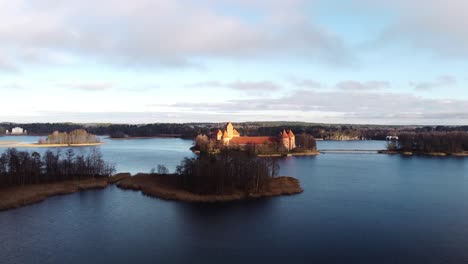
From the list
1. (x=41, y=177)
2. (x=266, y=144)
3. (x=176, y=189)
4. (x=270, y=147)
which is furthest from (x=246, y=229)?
(x=266, y=144)

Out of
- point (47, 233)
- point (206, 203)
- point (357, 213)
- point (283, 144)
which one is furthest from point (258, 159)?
point (283, 144)

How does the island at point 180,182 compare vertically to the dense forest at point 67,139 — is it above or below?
below

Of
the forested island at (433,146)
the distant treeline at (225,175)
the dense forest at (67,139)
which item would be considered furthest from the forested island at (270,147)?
the dense forest at (67,139)

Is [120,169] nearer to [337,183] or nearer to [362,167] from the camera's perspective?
[337,183]

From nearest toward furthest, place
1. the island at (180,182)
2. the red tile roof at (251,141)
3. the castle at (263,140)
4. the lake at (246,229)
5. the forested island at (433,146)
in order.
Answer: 1. the lake at (246,229)
2. the island at (180,182)
3. the red tile roof at (251,141)
4. the castle at (263,140)
5. the forested island at (433,146)

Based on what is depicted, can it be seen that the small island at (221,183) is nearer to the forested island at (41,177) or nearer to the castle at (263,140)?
the forested island at (41,177)

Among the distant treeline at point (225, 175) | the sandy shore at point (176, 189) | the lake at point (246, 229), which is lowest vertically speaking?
the lake at point (246, 229)

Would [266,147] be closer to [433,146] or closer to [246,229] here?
[433,146]
